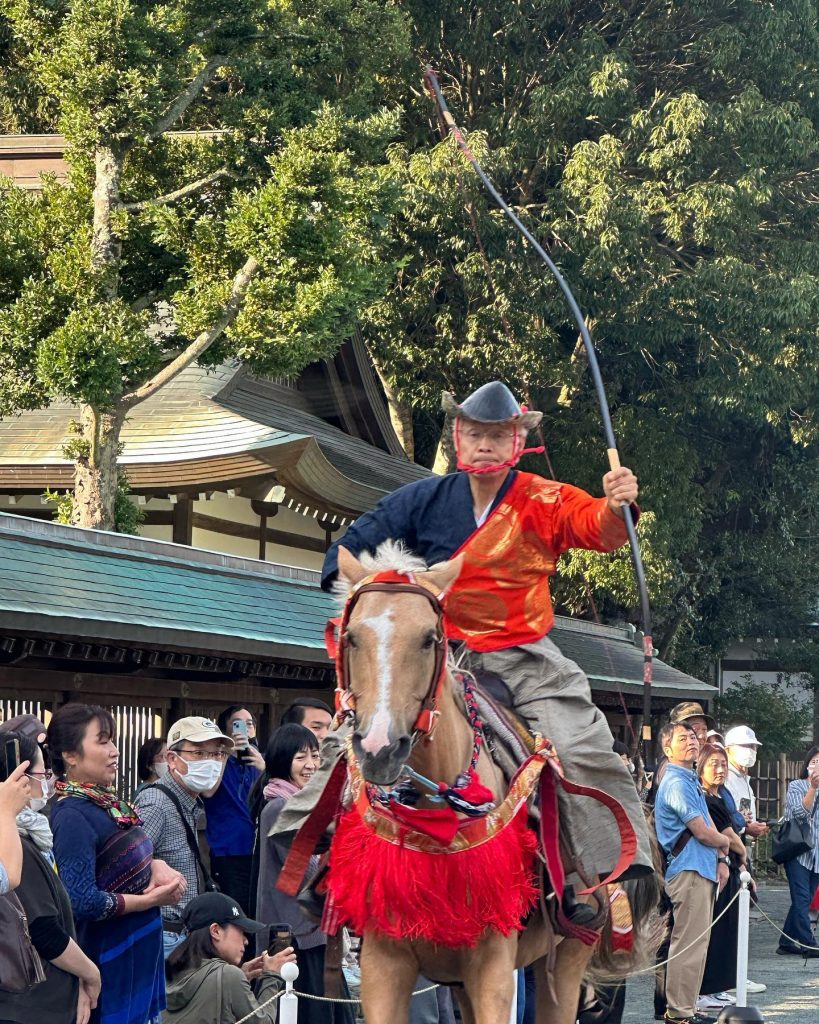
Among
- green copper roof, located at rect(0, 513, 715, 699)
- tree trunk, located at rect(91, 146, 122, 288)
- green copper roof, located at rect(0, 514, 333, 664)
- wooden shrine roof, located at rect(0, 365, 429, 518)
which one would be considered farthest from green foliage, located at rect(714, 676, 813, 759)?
tree trunk, located at rect(91, 146, 122, 288)

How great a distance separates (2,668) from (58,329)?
3876 mm

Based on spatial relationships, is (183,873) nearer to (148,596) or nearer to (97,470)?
(148,596)

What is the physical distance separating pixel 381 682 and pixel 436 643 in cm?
28

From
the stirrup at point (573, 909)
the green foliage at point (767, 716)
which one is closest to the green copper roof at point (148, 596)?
the stirrup at point (573, 909)

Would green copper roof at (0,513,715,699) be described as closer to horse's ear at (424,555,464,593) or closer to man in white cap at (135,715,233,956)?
man in white cap at (135,715,233,956)

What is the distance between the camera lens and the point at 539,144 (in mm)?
23062

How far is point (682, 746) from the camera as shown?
9820 mm

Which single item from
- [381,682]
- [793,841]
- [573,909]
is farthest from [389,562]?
[793,841]

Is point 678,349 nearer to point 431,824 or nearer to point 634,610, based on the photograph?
point 634,610

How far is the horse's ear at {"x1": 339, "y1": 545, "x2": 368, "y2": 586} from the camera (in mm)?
4535

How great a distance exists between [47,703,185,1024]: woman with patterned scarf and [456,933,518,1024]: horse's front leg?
1676 mm

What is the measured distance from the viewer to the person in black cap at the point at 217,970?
6492 mm

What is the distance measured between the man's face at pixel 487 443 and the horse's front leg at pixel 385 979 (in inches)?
65.8

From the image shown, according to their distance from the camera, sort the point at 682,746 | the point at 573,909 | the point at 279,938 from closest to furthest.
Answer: the point at 573,909 → the point at 279,938 → the point at 682,746
